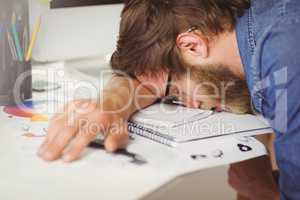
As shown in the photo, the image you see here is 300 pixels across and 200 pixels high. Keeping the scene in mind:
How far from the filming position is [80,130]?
0.60 metres

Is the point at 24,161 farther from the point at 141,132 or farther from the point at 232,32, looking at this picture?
the point at 232,32

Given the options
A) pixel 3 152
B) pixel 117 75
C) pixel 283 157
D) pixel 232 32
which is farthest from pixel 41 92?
pixel 283 157

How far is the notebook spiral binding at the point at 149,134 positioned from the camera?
648mm

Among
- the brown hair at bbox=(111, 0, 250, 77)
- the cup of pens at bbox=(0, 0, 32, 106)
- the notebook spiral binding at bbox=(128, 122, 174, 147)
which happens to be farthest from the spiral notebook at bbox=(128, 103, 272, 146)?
the cup of pens at bbox=(0, 0, 32, 106)

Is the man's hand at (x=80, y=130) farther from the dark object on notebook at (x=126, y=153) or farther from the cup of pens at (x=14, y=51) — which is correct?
the cup of pens at (x=14, y=51)

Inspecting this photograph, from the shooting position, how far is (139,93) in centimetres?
84

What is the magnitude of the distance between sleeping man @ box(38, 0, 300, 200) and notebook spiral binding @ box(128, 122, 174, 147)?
0.8 inches

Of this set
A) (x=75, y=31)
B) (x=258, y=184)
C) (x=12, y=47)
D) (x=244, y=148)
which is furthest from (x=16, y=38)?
(x=258, y=184)

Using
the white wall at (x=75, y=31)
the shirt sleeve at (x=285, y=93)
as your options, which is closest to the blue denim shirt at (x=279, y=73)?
the shirt sleeve at (x=285, y=93)

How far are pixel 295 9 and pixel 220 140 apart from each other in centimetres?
26

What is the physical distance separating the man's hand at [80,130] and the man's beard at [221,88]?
0.21 meters

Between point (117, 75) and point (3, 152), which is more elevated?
point (117, 75)

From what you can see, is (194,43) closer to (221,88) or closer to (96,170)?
(221,88)

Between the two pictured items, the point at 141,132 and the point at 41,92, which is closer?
the point at 141,132
